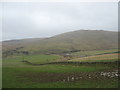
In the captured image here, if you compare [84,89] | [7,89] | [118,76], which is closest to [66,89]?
[84,89]

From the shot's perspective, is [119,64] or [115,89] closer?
[115,89]

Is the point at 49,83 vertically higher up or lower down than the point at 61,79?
higher up

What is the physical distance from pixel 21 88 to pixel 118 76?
17424mm

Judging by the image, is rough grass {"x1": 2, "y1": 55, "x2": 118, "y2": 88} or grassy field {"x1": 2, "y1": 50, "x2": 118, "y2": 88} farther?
grassy field {"x1": 2, "y1": 50, "x2": 118, "y2": 88}

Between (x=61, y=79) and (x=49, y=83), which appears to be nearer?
(x=49, y=83)

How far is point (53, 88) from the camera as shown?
20.4 m

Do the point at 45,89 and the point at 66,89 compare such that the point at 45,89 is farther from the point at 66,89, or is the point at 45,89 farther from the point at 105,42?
the point at 105,42

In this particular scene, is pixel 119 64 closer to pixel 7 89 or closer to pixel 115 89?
pixel 115 89

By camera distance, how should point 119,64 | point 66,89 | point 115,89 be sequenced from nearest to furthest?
point 115,89, point 66,89, point 119,64

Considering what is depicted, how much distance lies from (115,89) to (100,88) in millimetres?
1921

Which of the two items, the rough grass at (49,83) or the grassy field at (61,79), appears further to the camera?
the grassy field at (61,79)

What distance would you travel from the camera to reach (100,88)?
18.8 m

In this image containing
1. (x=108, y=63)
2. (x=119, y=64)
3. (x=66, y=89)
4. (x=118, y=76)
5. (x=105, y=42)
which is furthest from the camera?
(x=105, y=42)

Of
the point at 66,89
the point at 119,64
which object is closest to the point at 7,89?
the point at 66,89
